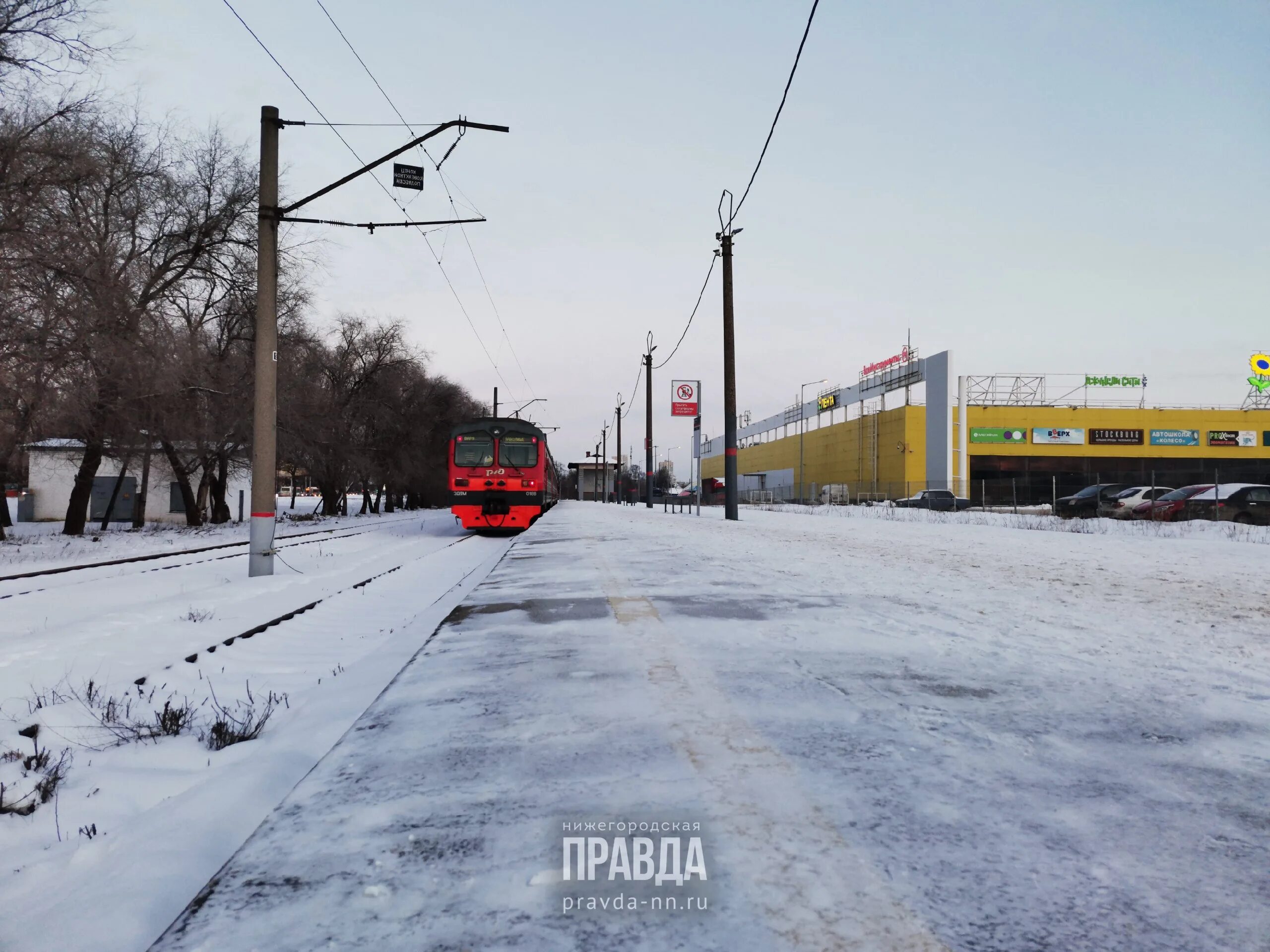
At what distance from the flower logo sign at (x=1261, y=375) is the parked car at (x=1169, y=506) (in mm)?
52292

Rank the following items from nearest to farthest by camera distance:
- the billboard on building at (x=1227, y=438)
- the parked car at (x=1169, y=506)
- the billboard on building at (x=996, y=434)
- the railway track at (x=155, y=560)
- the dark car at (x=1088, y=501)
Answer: the railway track at (x=155, y=560), the parked car at (x=1169, y=506), the dark car at (x=1088, y=501), the billboard on building at (x=996, y=434), the billboard on building at (x=1227, y=438)

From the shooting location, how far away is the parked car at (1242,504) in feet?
66.8

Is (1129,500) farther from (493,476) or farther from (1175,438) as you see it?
(1175,438)

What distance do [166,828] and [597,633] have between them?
118 inches

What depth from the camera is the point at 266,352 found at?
414 inches

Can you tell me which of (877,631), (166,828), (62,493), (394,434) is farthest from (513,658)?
(62,493)

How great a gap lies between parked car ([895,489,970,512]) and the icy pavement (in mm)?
36098

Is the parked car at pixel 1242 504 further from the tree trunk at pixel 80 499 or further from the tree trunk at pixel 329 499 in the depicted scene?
the tree trunk at pixel 329 499

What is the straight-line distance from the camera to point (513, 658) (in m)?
4.42

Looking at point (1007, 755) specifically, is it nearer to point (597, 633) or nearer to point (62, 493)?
point (597, 633)

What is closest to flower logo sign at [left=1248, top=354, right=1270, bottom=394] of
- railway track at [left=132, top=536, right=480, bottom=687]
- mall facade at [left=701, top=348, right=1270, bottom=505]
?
mall facade at [left=701, top=348, right=1270, bottom=505]

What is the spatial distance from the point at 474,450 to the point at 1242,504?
68.9 ft

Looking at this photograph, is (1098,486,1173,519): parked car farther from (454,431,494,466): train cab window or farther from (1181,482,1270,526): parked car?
(454,431,494,466): train cab window

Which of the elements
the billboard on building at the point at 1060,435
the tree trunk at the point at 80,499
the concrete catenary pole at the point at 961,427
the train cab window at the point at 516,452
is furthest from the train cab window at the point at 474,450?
the billboard on building at the point at 1060,435
